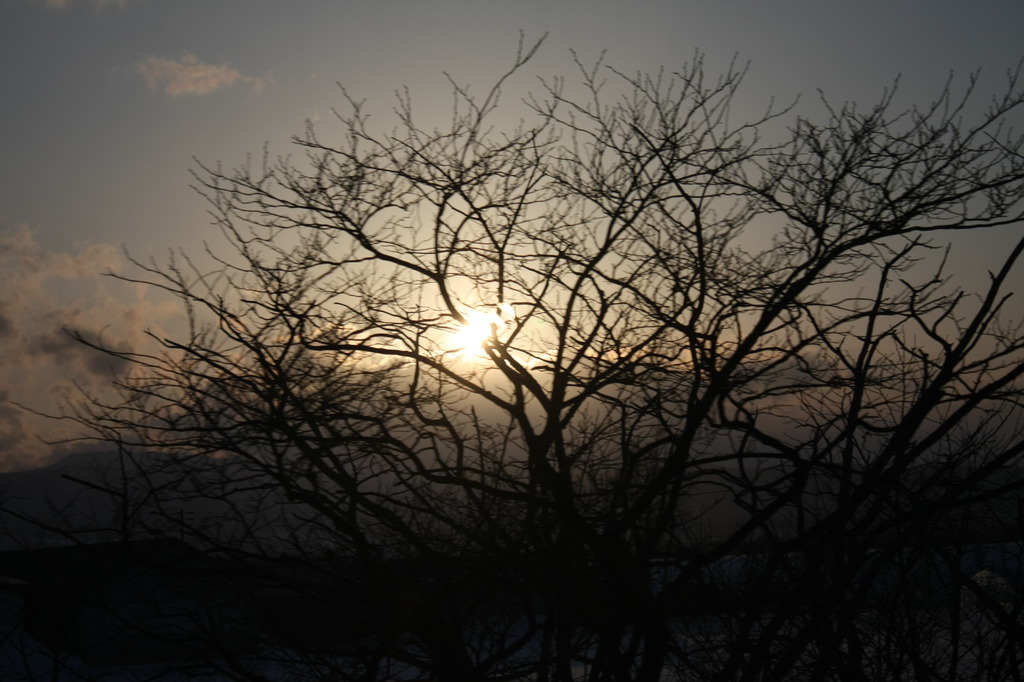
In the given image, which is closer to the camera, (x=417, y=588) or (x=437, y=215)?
(x=417, y=588)

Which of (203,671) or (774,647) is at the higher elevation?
(774,647)

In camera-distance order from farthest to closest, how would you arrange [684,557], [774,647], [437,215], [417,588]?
1. [437,215]
2. [417,588]
3. [774,647]
4. [684,557]

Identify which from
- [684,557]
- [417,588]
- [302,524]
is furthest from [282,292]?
[684,557]

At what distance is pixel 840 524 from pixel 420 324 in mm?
2569

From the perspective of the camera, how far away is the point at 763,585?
156 inches

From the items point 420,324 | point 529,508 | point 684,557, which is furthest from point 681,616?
point 420,324

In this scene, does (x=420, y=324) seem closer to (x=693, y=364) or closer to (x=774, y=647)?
(x=693, y=364)

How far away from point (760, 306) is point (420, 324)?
1.98 meters

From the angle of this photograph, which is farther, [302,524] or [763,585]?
[302,524]

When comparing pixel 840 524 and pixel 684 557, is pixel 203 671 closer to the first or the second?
pixel 684 557

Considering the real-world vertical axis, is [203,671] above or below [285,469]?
below

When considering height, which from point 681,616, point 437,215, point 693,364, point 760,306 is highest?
point 437,215

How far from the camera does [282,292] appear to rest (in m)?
5.25

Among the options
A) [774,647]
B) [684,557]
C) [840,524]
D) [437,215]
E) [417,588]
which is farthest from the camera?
[437,215]
